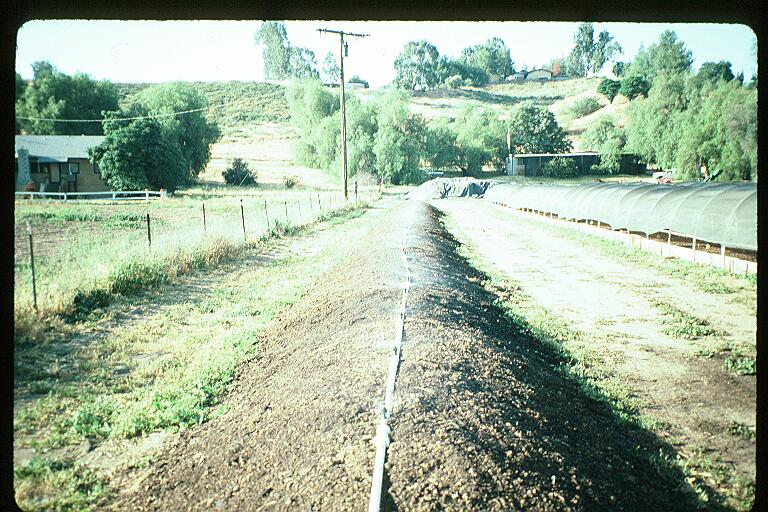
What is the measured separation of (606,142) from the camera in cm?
1289

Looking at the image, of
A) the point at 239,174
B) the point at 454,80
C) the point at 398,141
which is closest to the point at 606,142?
the point at 454,80

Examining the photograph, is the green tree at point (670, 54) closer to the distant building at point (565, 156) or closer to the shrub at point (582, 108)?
the distant building at point (565, 156)

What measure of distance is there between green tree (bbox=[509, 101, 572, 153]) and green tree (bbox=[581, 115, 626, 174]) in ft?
4.62

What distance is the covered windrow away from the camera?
4.06 metres

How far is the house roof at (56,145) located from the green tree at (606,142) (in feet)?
35.3

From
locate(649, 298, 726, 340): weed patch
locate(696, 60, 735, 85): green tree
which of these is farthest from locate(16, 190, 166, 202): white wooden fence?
locate(649, 298, 726, 340): weed patch

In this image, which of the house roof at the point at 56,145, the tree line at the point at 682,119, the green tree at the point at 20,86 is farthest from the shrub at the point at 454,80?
the green tree at the point at 20,86

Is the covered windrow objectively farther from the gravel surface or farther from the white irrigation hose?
the white irrigation hose

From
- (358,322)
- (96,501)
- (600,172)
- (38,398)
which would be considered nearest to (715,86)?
(358,322)

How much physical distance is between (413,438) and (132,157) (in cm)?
616

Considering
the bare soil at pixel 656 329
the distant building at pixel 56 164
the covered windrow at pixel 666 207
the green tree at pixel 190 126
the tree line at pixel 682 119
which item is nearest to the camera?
the tree line at pixel 682 119

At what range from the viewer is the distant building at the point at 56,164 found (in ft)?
8.05

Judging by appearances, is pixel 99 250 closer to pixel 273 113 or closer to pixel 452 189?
pixel 273 113

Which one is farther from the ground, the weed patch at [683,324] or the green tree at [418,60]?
the green tree at [418,60]
